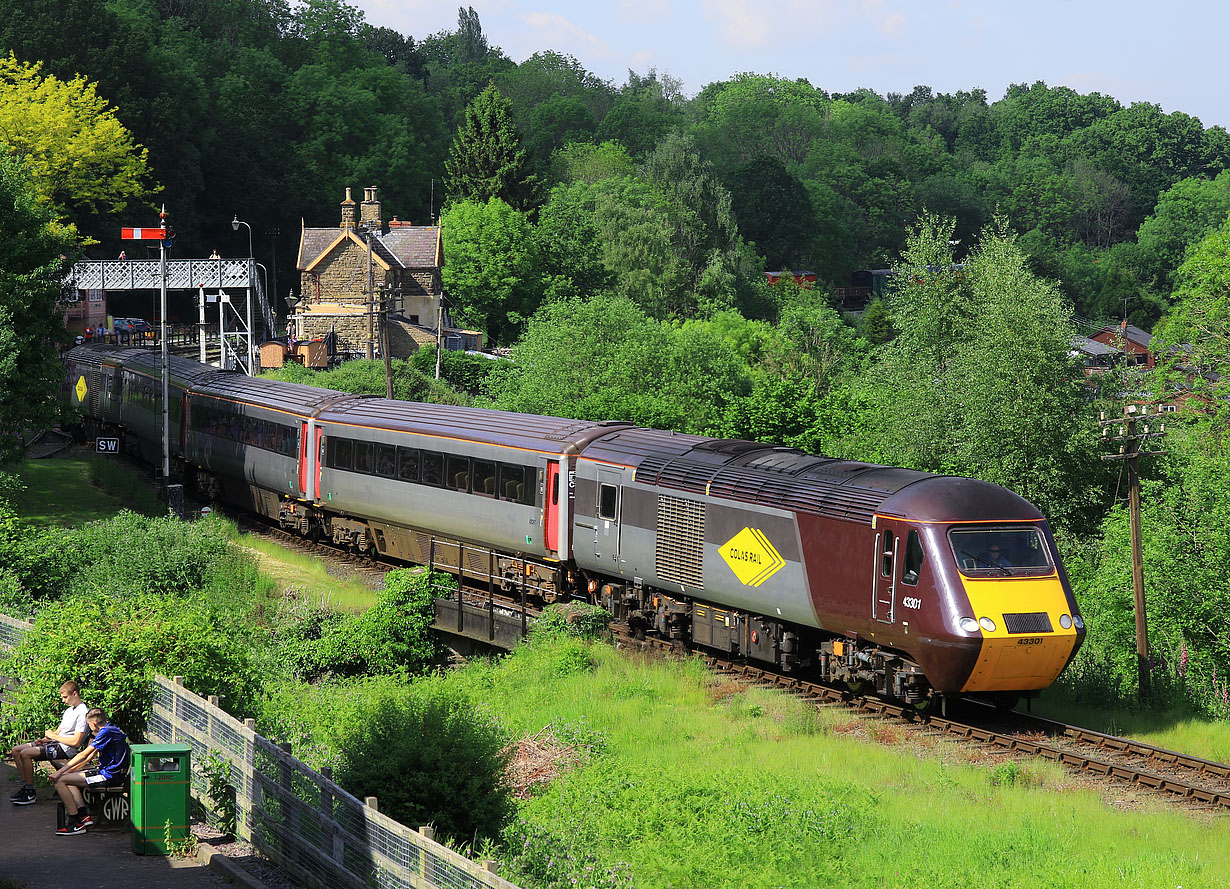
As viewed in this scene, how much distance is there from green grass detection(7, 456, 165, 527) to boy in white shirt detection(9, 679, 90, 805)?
2117 centimetres

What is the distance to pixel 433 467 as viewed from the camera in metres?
27.8

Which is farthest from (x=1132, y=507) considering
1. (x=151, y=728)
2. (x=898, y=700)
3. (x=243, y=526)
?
(x=243, y=526)

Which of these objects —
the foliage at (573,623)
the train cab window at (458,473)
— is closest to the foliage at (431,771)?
the foliage at (573,623)

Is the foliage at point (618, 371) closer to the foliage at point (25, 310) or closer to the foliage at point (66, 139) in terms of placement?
the foliage at point (25, 310)

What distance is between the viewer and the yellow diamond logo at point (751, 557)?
20109 mm

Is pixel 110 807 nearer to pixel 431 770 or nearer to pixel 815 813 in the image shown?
pixel 431 770

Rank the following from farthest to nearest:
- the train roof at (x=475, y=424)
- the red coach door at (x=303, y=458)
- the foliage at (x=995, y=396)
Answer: the foliage at (x=995, y=396) → the red coach door at (x=303, y=458) → the train roof at (x=475, y=424)

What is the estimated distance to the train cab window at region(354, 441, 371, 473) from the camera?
29913 millimetres

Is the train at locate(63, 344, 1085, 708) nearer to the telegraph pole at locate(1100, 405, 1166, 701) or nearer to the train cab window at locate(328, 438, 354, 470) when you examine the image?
the train cab window at locate(328, 438, 354, 470)

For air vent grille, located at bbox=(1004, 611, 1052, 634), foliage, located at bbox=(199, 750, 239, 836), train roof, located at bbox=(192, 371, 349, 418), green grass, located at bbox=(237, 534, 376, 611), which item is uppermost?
train roof, located at bbox=(192, 371, 349, 418)

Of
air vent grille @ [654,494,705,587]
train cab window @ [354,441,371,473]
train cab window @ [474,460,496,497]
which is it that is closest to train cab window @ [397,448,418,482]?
train cab window @ [354,441,371,473]

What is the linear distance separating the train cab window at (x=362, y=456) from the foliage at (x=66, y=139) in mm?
34982

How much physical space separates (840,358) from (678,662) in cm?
5478

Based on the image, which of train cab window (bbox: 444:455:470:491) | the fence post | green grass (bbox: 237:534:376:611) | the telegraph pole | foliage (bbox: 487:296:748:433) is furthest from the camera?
foliage (bbox: 487:296:748:433)
